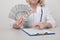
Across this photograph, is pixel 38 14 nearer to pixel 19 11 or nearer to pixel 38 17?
pixel 38 17

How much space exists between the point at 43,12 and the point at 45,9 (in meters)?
A: 0.06

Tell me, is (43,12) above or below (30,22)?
above

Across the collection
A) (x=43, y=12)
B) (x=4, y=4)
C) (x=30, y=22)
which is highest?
(x=4, y=4)

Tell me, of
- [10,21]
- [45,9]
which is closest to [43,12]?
[45,9]

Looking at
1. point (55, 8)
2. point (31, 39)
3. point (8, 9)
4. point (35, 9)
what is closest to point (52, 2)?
point (55, 8)

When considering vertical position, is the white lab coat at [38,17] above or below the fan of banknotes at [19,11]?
below

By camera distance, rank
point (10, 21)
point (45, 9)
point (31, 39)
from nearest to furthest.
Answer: point (31, 39) → point (10, 21) → point (45, 9)

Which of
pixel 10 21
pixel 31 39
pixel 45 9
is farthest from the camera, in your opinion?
pixel 45 9

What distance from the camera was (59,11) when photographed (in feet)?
6.84

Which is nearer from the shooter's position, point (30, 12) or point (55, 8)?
point (30, 12)

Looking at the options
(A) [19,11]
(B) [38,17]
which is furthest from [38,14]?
(A) [19,11]

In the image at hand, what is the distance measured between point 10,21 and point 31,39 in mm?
966

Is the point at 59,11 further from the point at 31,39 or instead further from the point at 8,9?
the point at 31,39

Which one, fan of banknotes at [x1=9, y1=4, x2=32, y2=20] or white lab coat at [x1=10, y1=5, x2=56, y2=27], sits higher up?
fan of banknotes at [x1=9, y1=4, x2=32, y2=20]
